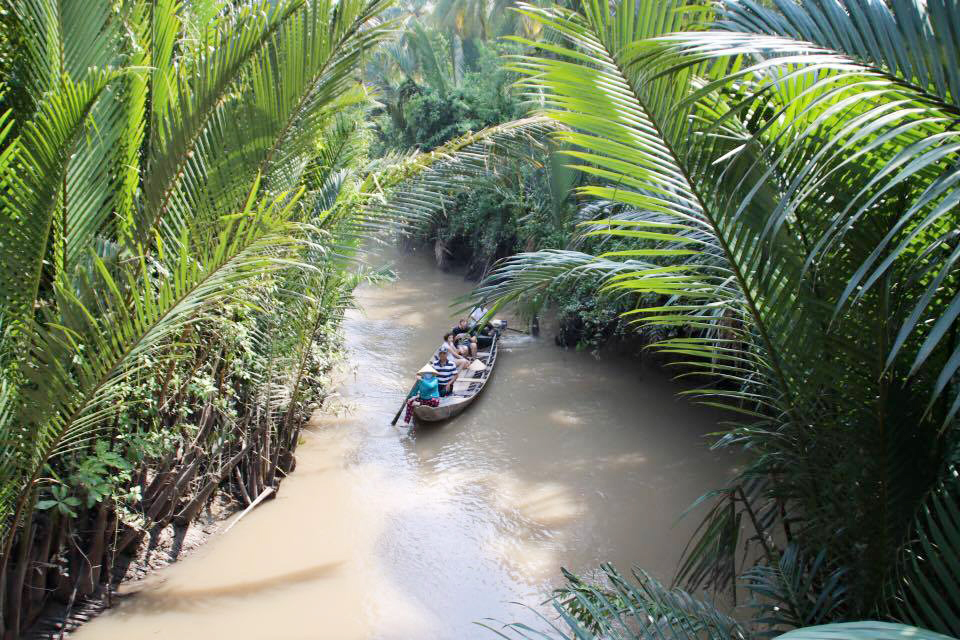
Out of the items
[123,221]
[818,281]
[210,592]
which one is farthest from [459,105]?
[818,281]

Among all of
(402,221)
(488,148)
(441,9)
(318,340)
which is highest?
(441,9)

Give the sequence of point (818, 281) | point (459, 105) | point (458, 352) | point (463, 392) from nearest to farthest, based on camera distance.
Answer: point (818, 281) → point (463, 392) → point (458, 352) → point (459, 105)

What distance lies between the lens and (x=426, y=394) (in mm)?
9023

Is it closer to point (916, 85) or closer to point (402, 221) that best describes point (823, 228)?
point (916, 85)

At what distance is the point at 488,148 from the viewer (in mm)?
5504

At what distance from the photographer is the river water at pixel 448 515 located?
17.5ft

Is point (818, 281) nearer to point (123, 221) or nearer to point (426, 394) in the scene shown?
point (123, 221)

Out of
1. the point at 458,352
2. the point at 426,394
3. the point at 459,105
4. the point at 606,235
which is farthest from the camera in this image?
the point at 459,105

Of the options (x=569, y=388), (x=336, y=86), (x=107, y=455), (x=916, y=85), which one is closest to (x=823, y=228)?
(x=916, y=85)

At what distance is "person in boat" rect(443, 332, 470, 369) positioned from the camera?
35.0 feet

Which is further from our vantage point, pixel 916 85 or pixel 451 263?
pixel 451 263

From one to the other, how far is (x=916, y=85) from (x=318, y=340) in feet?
23.8

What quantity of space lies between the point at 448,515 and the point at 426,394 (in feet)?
7.55

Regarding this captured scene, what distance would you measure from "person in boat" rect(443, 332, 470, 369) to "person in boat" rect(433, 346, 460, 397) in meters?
0.10
